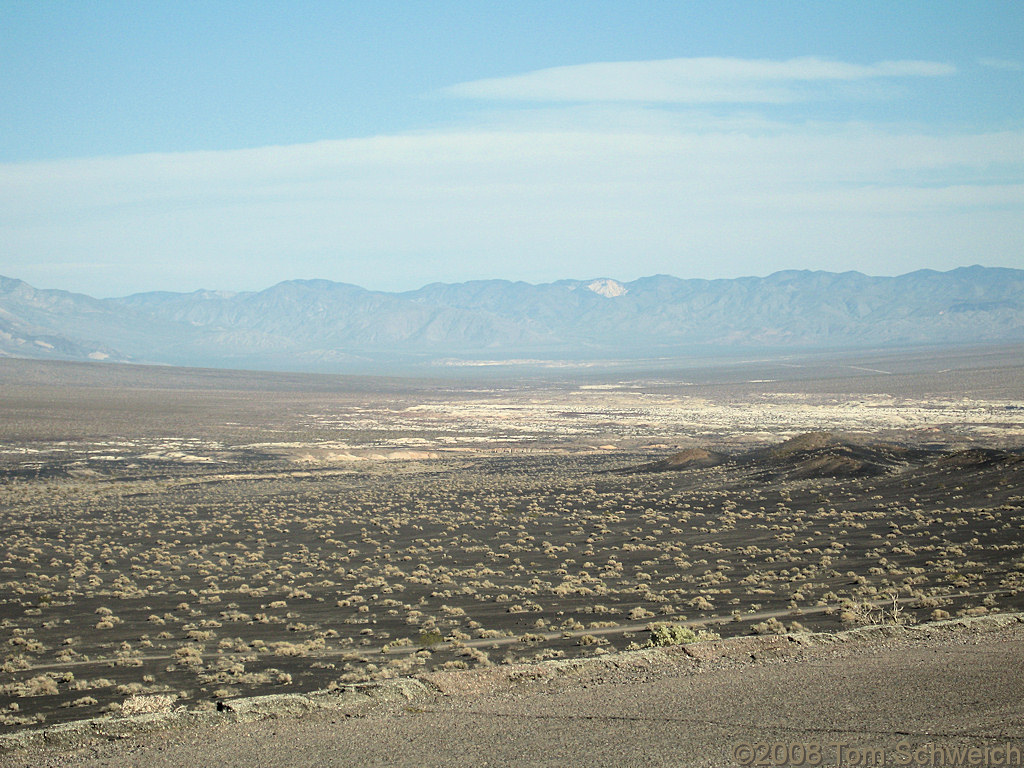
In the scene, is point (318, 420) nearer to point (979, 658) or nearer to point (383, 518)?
point (383, 518)

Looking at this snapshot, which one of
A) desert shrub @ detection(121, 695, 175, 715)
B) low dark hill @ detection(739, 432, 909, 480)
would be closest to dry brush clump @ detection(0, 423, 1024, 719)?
desert shrub @ detection(121, 695, 175, 715)

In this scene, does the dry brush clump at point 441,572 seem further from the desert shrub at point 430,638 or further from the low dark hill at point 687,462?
the low dark hill at point 687,462

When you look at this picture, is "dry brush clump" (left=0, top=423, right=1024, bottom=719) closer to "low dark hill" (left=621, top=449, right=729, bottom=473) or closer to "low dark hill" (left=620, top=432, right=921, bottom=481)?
"low dark hill" (left=620, top=432, right=921, bottom=481)

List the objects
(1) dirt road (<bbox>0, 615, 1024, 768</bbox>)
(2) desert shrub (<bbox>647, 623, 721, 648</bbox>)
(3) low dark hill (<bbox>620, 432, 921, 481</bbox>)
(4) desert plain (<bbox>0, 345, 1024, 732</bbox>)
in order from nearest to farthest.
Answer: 1. (1) dirt road (<bbox>0, 615, 1024, 768</bbox>)
2. (2) desert shrub (<bbox>647, 623, 721, 648</bbox>)
3. (4) desert plain (<bbox>0, 345, 1024, 732</bbox>)
4. (3) low dark hill (<bbox>620, 432, 921, 481</bbox>)

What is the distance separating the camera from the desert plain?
13.5 metres

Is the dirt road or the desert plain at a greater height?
the dirt road

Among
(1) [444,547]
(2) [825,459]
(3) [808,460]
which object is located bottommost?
(1) [444,547]

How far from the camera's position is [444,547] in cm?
2366

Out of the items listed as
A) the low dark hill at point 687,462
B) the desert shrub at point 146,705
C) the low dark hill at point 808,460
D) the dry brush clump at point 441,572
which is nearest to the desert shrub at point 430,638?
the dry brush clump at point 441,572

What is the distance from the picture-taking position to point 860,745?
8430 mm

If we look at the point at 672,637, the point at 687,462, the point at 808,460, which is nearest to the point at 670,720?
the point at 672,637

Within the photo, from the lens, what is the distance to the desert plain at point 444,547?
44.2ft

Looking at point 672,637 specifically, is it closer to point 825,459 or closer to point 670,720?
point 670,720

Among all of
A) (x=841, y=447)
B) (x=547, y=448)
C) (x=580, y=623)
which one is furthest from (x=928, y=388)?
(x=580, y=623)
